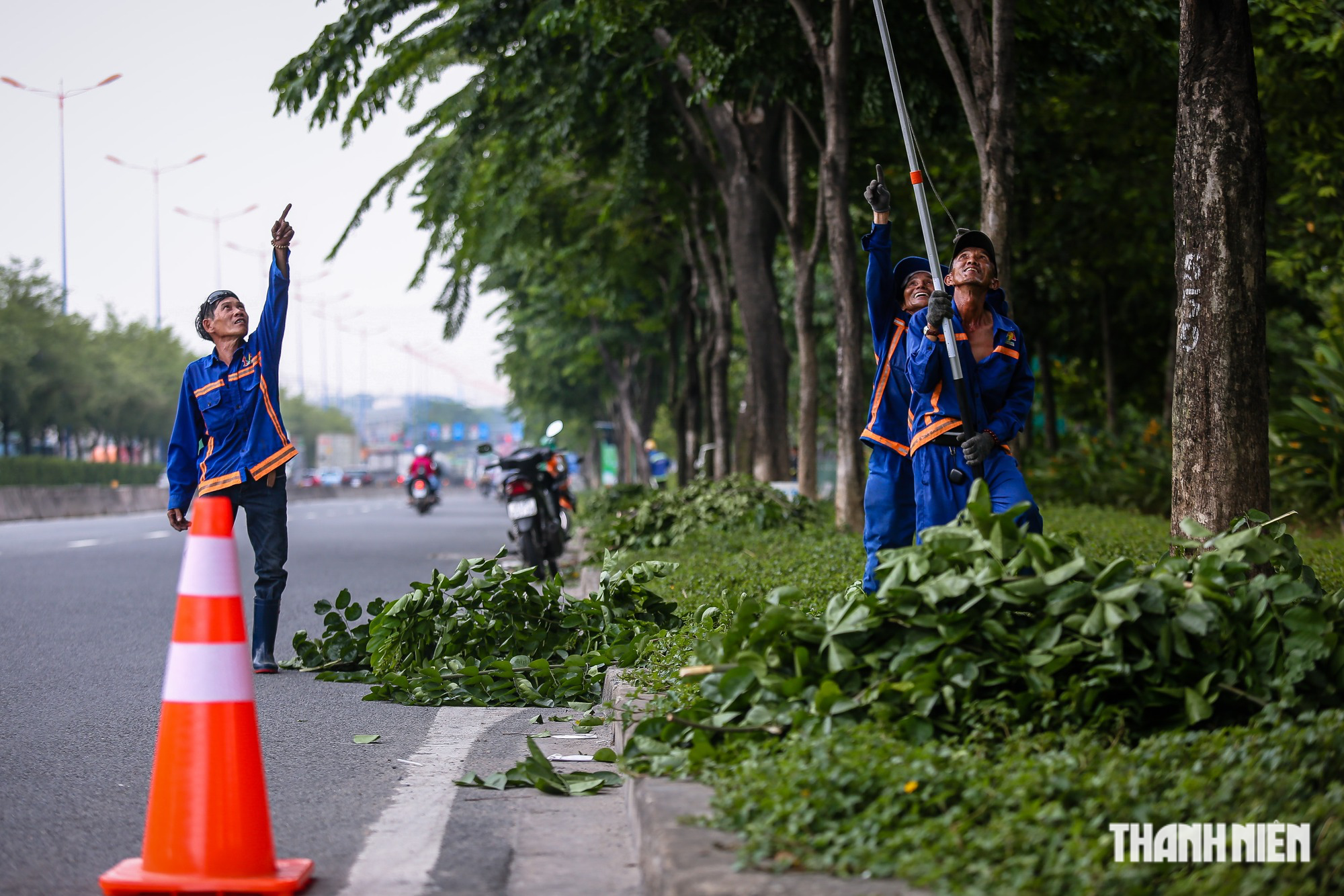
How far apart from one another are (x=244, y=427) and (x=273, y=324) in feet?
1.76

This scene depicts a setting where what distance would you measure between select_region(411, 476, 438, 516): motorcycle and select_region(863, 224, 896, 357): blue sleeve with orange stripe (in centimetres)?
2763

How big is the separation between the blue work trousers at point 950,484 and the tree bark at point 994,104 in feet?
12.2

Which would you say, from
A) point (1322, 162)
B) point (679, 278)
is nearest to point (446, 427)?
point (679, 278)

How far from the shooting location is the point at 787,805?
330 centimetres

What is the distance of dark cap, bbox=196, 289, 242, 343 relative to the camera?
688cm

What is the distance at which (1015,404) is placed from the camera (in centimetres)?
547

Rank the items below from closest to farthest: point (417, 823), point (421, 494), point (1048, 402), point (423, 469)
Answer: point (417, 823) → point (1048, 402) → point (421, 494) → point (423, 469)

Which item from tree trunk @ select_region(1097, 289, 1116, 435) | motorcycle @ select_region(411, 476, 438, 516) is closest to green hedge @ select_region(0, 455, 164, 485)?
motorcycle @ select_region(411, 476, 438, 516)

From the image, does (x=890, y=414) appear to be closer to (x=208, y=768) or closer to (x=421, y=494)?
(x=208, y=768)

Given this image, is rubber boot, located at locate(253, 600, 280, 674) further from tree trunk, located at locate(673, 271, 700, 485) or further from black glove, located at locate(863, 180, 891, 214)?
tree trunk, located at locate(673, 271, 700, 485)

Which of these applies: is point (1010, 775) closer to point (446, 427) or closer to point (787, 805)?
point (787, 805)

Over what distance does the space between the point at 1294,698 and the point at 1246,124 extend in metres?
2.90

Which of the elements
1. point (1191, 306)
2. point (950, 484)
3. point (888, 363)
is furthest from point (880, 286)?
point (1191, 306)

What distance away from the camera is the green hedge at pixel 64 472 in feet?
140
